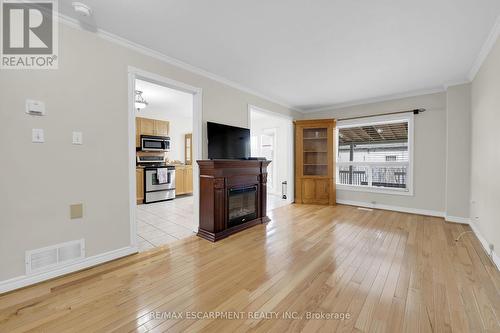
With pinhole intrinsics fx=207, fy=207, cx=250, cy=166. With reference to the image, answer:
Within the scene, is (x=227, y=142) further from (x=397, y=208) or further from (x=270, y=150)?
(x=397, y=208)

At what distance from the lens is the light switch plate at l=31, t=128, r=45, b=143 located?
73.7 inches

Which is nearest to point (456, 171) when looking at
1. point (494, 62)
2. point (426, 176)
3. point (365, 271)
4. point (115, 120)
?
point (426, 176)

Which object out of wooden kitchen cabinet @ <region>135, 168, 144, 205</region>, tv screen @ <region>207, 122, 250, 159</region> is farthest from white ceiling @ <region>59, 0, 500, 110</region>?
wooden kitchen cabinet @ <region>135, 168, 144, 205</region>

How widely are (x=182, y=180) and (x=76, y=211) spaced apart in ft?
14.5

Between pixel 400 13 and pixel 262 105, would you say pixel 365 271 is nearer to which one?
pixel 400 13

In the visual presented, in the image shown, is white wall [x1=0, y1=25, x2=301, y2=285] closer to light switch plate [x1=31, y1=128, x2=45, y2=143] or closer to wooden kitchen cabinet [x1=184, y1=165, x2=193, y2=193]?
light switch plate [x1=31, y1=128, x2=45, y2=143]

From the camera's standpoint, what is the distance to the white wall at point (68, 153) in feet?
5.84

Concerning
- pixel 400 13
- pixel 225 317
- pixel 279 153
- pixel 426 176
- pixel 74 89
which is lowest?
pixel 225 317

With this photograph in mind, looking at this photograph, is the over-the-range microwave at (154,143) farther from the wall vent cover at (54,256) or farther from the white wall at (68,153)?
the wall vent cover at (54,256)

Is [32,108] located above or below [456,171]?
above

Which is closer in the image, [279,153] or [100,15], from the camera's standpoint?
[100,15]

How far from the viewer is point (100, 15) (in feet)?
6.52

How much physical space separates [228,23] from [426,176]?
4.53 meters

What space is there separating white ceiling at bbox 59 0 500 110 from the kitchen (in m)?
1.48
